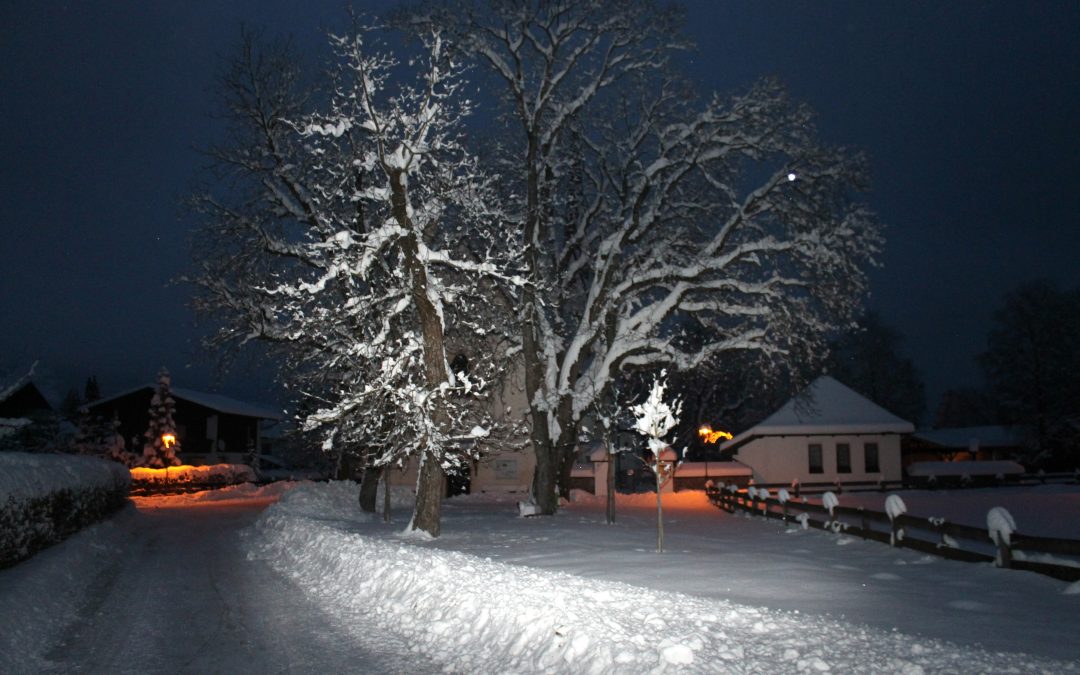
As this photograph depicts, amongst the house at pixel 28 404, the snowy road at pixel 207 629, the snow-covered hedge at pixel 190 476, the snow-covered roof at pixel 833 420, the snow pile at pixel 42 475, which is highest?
the house at pixel 28 404

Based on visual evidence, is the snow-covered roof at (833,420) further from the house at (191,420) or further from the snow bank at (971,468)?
the house at (191,420)

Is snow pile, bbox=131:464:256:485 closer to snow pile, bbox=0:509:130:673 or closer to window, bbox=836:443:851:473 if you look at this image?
snow pile, bbox=0:509:130:673

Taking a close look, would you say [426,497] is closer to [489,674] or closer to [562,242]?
[489,674]

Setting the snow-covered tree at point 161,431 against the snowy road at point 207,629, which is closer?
the snowy road at point 207,629

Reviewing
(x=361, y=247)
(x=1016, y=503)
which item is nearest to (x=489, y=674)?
(x=361, y=247)

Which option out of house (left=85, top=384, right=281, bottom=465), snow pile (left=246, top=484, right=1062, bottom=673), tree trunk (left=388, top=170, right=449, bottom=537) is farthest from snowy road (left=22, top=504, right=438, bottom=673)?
house (left=85, top=384, right=281, bottom=465)

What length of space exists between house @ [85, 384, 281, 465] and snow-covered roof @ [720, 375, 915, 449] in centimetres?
4019

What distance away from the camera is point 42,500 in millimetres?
17625

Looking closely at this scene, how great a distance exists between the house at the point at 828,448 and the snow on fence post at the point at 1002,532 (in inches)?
1285

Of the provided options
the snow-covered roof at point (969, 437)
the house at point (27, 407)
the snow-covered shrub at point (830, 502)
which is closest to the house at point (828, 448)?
the snow-covered roof at point (969, 437)

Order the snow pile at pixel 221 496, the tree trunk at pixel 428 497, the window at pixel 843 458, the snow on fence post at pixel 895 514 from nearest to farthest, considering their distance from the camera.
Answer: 1. the snow on fence post at pixel 895 514
2. the tree trunk at pixel 428 497
3. the snow pile at pixel 221 496
4. the window at pixel 843 458

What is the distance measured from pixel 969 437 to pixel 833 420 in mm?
31889

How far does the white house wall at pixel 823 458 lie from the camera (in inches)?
1817

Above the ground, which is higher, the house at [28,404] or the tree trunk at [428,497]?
the house at [28,404]
